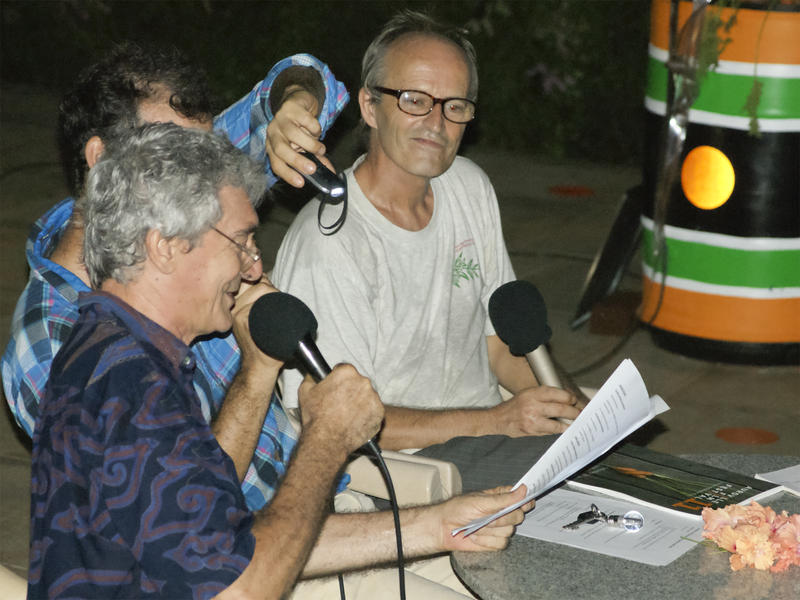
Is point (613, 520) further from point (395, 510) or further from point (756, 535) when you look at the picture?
point (395, 510)

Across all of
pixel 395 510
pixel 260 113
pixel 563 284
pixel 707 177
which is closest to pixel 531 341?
pixel 395 510

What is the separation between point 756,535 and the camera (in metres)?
2.31

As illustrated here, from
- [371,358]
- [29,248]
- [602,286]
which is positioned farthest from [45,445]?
[602,286]

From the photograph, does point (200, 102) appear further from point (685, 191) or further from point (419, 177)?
point (685, 191)

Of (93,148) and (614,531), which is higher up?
(93,148)

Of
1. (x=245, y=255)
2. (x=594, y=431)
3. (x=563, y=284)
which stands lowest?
(x=563, y=284)

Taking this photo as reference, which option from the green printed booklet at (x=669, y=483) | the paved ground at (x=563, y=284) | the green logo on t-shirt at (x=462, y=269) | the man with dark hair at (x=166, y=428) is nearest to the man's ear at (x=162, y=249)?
the man with dark hair at (x=166, y=428)

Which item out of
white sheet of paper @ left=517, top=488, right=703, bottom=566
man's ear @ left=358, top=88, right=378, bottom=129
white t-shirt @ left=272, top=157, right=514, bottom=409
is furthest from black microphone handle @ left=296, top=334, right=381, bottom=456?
man's ear @ left=358, top=88, right=378, bottom=129

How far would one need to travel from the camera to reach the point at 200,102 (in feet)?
9.28

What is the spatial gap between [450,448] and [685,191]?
8.83 feet

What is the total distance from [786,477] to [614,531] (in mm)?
560

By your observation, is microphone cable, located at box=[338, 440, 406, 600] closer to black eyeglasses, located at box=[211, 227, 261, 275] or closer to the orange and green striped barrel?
black eyeglasses, located at box=[211, 227, 261, 275]

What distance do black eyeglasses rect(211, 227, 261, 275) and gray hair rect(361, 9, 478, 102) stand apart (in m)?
1.32

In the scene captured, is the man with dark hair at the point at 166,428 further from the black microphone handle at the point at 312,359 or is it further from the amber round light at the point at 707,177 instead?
the amber round light at the point at 707,177
